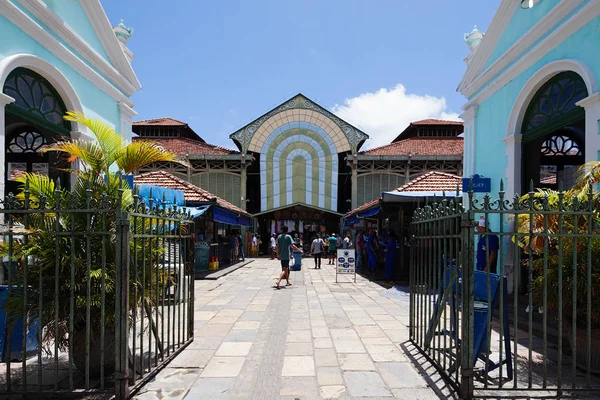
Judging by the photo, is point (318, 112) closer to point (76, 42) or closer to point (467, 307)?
point (76, 42)

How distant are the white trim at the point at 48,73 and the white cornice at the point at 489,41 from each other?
965 centimetres

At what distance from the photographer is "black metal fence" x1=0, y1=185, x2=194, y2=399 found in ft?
13.2

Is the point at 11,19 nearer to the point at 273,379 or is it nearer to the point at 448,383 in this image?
the point at 273,379

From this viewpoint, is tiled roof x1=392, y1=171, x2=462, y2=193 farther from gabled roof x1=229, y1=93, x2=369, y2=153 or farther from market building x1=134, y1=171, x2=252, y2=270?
gabled roof x1=229, y1=93, x2=369, y2=153

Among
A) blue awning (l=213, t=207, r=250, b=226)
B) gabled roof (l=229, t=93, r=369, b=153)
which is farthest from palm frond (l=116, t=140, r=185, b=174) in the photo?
gabled roof (l=229, t=93, r=369, b=153)

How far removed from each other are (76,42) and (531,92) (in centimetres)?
972

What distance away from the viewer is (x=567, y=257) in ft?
15.9

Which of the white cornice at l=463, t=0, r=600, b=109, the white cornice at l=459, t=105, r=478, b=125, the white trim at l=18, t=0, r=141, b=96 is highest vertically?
the white trim at l=18, t=0, r=141, b=96

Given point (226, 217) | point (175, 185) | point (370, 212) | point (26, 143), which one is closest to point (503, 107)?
point (370, 212)

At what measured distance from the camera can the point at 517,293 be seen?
14.8ft

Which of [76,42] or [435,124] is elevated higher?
[435,124]

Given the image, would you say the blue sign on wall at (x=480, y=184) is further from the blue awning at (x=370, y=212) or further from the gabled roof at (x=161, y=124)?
the gabled roof at (x=161, y=124)

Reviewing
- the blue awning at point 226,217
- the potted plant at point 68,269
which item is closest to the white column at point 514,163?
the potted plant at point 68,269

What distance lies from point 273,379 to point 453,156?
24.2 meters
